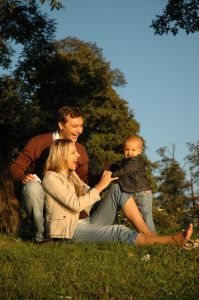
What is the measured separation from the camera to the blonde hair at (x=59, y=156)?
23.8ft

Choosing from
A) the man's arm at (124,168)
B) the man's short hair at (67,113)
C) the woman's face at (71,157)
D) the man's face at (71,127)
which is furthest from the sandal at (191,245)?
the man's short hair at (67,113)

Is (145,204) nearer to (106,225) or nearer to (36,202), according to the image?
(106,225)

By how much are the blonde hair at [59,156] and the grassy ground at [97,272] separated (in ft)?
3.27

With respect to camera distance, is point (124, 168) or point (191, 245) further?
point (124, 168)

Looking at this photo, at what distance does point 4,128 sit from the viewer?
864 inches

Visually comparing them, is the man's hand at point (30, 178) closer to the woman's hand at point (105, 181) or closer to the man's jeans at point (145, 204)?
the woman's hand at point (105, 181)

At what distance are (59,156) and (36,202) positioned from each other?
665 mm

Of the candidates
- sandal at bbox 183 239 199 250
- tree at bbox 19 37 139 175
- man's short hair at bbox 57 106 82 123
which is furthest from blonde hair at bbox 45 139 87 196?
tree at bbox 19 37 139 175

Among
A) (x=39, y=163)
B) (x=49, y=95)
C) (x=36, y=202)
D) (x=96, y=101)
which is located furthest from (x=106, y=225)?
(x=96, y=101)

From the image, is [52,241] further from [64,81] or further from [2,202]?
[64,81]

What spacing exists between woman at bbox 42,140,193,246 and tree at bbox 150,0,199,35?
8.92 meters

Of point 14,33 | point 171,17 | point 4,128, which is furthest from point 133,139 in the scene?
Answer: point 4,128

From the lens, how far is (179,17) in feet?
50.4

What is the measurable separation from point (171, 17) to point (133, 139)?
811 centimetres
